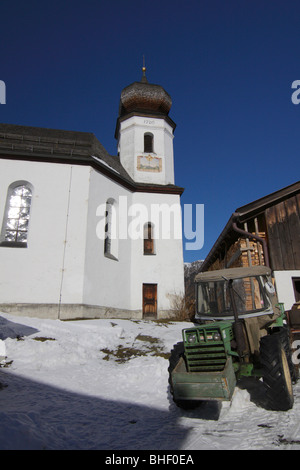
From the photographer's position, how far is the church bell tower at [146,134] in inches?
774

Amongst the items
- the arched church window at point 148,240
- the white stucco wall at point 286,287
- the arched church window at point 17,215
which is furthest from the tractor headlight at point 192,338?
the arched church window at point 148,240

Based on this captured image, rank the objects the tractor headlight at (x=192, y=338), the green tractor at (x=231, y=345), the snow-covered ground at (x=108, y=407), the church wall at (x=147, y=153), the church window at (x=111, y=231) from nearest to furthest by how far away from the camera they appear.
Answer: the snow-covered ground at (x=108, y=407) → the green tractor at (x=231, y=345) → the tractor headlight at (x=192, y=338) → the church window at (x=111, y=231) → the church wall at (x=147, y=153)

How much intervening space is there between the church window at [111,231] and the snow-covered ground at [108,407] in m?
7.40

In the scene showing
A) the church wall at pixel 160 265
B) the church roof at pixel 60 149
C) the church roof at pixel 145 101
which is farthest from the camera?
the church roof at pixel 145 101

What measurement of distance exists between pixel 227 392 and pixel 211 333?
0.84 meters

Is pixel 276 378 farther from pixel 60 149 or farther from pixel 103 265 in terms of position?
pixel 60 149

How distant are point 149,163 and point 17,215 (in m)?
9.12

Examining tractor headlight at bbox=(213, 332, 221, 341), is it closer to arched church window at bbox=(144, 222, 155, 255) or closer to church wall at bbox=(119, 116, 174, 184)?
arched church window at bbox=(144, 222, 155, 255)

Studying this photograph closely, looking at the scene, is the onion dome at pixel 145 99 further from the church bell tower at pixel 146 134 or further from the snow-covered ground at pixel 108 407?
the snow-covered ground at pixel 108 407

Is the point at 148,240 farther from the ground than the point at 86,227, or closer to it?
farther from the ground

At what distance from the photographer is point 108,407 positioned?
4.86 metres

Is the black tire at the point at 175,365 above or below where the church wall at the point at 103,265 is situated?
below

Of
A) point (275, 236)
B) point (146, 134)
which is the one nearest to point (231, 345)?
point (275, 236)
